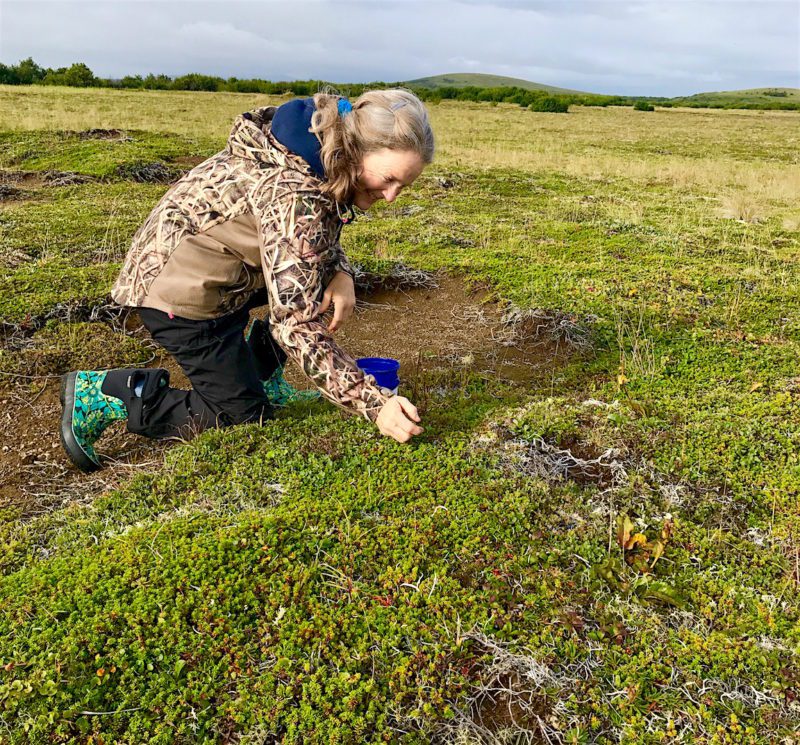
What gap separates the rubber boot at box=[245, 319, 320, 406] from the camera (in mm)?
4453

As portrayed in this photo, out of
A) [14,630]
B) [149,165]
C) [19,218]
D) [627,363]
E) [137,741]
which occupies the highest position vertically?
[149,165]

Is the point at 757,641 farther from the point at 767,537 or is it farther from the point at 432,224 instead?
the point at 432,224

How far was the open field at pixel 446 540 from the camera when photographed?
237 cm

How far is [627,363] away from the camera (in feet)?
16.6

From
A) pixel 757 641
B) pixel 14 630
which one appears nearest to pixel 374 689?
pixel 14 630

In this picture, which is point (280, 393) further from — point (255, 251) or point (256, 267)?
point (255, 251)

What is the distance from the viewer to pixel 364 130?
309cm

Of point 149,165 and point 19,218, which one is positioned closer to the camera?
point 19,218

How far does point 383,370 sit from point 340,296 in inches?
29.7

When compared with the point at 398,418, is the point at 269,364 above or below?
below

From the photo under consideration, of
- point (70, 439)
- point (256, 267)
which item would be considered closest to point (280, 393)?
point (256, 267)

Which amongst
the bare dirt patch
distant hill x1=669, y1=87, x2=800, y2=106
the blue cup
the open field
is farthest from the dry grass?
distant hill x1=669, y1=87, x2=800, y2=106

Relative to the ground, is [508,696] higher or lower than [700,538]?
lower

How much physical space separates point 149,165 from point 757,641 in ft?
45.8
